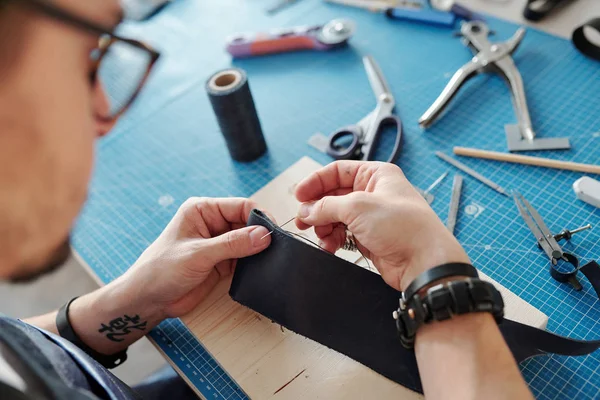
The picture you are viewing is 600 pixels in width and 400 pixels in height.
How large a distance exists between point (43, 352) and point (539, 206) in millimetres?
1158

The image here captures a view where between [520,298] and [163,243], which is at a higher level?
[163,243]

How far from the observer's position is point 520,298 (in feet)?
3.29

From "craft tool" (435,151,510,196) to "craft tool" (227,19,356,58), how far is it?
0.64 meters

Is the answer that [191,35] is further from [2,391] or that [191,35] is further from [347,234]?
[2,391]

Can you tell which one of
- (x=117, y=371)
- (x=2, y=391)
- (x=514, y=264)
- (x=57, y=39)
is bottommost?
(x=117, y=371)

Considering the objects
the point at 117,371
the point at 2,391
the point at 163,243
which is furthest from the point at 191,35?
the point at 2,391

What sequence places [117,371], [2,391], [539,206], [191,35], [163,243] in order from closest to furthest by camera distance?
[2,391]
[163,243]
[539,206]
[117,371]
[191,35]

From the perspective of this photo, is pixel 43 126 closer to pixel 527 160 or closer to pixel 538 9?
pixel 527 160

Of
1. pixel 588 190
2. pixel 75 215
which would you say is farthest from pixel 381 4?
pixel 75 215

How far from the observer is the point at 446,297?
0.77 m

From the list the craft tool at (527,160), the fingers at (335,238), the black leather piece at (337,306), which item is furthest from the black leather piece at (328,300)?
the craft tool at (527,160)

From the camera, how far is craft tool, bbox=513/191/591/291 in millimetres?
1056

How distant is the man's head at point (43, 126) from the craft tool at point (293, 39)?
1.30 meters

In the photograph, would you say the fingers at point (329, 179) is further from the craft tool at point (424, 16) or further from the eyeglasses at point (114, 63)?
the craft tool at point (424, 16)
